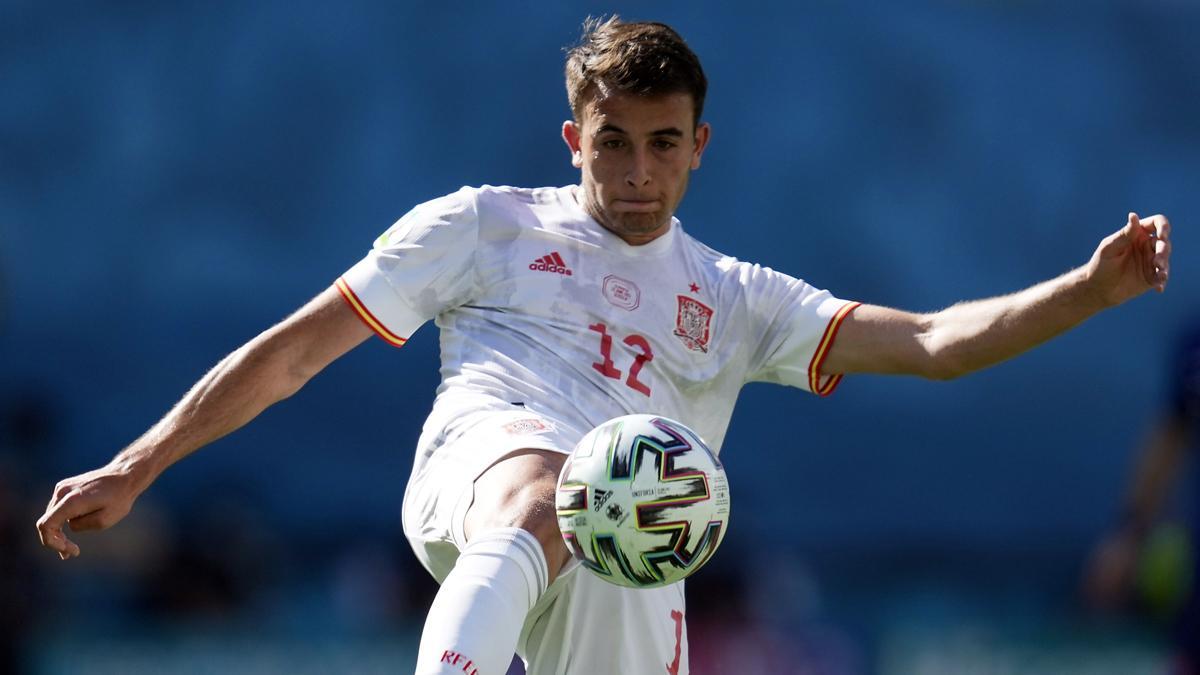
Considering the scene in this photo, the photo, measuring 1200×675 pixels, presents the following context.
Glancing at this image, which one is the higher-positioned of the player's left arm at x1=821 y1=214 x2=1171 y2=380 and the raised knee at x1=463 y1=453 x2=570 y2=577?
the player's left arm at x1=821 y1=214 x2=1171 y2=380

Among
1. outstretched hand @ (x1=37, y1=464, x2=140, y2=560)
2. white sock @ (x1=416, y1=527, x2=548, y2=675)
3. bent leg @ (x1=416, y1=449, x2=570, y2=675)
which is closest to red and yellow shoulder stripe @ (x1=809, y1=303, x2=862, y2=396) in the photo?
bent leg @ (x1=416, y1=449, x2=570, y2=675)

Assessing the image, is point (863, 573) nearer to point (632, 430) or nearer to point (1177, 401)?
point (1177, 401)

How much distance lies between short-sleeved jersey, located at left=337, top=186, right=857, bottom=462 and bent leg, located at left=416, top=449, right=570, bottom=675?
0.48m

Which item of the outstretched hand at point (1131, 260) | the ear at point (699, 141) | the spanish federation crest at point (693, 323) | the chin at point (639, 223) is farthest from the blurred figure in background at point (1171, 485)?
the chin at point (639, 223)

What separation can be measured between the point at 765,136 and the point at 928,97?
3.43ft

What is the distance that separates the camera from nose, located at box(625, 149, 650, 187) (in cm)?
483

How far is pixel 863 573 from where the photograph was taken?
9352 mm

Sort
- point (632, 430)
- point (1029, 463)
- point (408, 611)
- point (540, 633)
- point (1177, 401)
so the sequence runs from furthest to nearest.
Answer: point (1029, 463), point (408, 611), point (1177, 401), point (540, 633), point (632, 430)

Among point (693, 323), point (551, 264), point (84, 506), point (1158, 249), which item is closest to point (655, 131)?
point (551, 264)

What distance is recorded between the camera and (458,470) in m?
4.44

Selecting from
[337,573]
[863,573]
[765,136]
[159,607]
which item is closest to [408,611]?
[337,573]

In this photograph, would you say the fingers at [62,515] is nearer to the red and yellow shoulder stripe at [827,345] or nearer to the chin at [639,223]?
the chin at [639,223]

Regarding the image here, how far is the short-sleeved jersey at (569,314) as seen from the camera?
4770 mm

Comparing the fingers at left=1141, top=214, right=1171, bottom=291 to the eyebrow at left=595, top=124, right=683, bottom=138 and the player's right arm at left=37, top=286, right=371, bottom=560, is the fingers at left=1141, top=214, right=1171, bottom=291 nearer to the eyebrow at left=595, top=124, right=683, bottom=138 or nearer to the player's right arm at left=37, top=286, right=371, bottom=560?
the eyebrow at left=595, top=124, right=683, bottom=138
